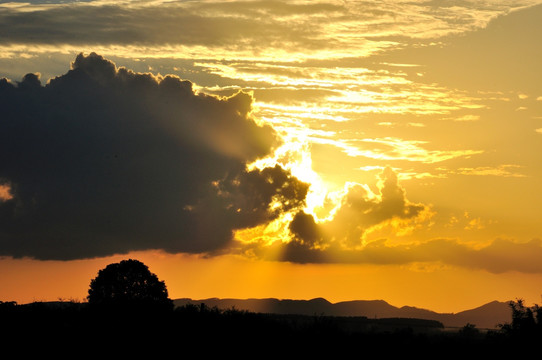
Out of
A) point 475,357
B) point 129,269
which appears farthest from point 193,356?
point 129,269

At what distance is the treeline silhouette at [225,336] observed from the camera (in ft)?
323

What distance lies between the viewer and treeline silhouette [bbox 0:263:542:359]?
3880 inches

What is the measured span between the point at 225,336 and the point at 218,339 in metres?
1.48

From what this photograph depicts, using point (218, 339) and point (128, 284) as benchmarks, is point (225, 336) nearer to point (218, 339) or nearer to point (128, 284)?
point (218, 339)

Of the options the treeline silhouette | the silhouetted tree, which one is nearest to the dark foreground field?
the treeline silhouette

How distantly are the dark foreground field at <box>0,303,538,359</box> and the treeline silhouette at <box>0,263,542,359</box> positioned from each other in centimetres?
11

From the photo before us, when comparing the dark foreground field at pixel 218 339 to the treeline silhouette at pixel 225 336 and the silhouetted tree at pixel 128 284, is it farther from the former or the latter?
the silhouetted tree at pixel 128 284

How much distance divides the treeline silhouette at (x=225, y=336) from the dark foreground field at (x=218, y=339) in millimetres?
114

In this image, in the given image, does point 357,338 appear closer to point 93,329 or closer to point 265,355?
point 265,355

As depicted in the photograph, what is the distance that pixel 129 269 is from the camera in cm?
16662

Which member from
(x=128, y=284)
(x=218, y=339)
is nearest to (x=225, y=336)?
(x=218, y=339)

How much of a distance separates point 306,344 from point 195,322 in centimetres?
1714

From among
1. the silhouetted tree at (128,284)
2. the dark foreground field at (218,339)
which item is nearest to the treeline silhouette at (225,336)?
the dark foreground field at (218,339)

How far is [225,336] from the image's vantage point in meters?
104
